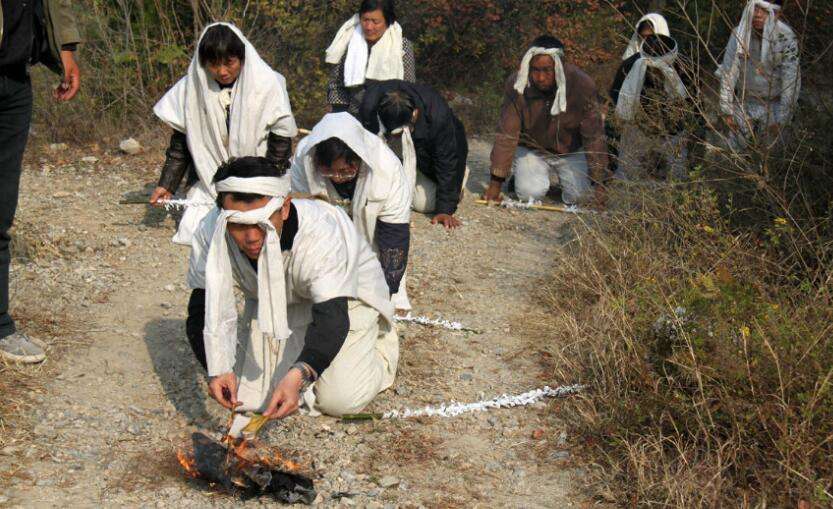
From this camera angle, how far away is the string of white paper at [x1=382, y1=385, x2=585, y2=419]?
4277mm

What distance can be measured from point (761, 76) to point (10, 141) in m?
4.74

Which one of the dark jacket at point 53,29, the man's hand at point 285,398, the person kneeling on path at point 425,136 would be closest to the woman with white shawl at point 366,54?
the person kneeling on path at point 425,136

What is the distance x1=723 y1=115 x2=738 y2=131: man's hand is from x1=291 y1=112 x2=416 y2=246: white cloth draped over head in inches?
73.3

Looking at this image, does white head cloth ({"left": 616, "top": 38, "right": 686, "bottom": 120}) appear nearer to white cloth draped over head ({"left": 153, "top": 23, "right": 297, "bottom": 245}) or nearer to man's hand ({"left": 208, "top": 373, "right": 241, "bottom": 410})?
white cloth draped over head ({"left": 153, "top": 23, "right": 297, "bottom": 245})

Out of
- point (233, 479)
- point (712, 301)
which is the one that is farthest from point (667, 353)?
point (233, 479)

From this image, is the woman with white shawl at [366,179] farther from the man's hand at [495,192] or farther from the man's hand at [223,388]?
the man's hand at [495,192]

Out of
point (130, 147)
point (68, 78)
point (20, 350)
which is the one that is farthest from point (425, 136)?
point (20, 350)

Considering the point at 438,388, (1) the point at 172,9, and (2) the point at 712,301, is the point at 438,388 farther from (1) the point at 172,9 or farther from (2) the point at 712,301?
(1) the point at 172,9

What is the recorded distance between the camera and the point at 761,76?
21.6 feet

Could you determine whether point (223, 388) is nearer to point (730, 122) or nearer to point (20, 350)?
point (20, 350)

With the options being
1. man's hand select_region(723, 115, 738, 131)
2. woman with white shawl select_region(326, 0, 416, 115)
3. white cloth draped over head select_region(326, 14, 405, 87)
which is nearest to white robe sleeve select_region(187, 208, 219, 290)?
man's hand select_region(723, 115, 738, 131)

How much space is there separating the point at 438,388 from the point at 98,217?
3402 millimetres

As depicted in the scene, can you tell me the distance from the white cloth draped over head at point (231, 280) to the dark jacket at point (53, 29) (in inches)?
52.3

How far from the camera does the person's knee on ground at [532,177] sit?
26.4 feet
